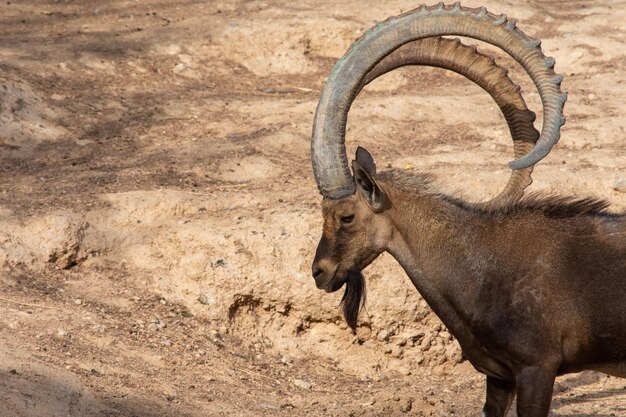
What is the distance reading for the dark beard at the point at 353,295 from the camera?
288 inches

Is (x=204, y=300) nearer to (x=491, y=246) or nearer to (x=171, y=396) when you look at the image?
(x=171, y=396)

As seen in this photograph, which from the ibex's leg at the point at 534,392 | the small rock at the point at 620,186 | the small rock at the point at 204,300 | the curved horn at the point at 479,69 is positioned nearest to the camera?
the ibex's leg at the point at 534,392

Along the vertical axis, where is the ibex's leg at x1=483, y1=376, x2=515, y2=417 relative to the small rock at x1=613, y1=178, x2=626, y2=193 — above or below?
below

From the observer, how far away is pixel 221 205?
1070 cm

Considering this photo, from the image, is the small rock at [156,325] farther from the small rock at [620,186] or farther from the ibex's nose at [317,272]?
the small rock at [620,186]

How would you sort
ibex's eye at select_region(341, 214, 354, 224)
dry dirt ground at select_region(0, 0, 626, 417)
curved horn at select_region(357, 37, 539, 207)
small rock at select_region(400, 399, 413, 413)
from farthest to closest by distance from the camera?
dry dirt ground at select_region(0, 0, 626, 417)
small rock at select_region(400, 399, 413, 413)
curved horn at select_region(357, 37, 539, 207)
ibex's eye at select_region(341, 214, 354, 224)

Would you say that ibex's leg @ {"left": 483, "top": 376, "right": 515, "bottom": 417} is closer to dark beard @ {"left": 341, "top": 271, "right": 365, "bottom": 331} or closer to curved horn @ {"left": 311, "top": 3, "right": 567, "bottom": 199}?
dark beard @ {"left": 341, "top": 271, "right": 365, "bottom": 331}

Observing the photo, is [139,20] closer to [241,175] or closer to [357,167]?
[241,175]

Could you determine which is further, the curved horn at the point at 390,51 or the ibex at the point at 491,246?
the curved horn at the point at 390,51


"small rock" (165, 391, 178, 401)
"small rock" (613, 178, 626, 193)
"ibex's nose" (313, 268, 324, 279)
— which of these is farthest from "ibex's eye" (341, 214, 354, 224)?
"small rock" (613, 178, 626, 193)

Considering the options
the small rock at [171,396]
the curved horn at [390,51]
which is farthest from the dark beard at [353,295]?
the small rock at [171,396]

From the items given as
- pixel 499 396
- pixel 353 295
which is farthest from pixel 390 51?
pixel 499 396

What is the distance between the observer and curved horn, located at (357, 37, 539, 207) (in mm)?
7441

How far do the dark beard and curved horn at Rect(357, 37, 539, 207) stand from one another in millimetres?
1229
